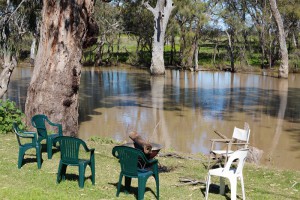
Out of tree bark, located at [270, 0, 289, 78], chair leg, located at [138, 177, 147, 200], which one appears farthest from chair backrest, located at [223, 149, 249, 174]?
tree bark, located at [270, 0, 289, 78]

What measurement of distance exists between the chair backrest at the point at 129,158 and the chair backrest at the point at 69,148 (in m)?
0.75

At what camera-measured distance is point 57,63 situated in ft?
43.9

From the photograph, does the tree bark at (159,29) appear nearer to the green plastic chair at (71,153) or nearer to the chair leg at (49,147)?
the chair leg at (49,147)

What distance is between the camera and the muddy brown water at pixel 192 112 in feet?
47.0

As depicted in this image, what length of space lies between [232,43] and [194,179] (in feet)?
124

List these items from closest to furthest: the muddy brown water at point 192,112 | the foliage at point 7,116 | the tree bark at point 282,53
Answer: the foliage at point 7,116
the muddy brown water at point 192,112
the tree bark at point 282,53

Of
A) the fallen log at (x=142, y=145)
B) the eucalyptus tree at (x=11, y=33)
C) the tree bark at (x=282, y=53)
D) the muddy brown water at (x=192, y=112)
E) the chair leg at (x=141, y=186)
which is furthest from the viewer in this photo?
the tree bark at (x=282, y=53)

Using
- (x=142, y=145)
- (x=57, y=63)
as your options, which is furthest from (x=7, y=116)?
(x=142, y=145)

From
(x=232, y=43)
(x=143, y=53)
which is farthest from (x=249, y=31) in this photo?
(x=143, y=53)

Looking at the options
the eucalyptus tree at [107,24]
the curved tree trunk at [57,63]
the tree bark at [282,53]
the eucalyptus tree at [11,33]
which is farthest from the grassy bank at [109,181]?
the eucalyptus tree at [107,24]

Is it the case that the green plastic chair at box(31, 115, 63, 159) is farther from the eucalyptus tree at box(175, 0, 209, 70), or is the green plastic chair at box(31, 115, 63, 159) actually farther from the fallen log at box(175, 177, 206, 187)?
the eucalyptus tree at box(175, 0, 209, 70)

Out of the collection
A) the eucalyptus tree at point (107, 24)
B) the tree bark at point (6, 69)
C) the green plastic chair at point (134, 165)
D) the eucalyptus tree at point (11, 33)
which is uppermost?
the eucalyptus tree at point (107, 24)

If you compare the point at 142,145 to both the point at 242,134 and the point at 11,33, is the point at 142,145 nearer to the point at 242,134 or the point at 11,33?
the point at 242,134

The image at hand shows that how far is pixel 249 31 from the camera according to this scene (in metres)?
47.2
